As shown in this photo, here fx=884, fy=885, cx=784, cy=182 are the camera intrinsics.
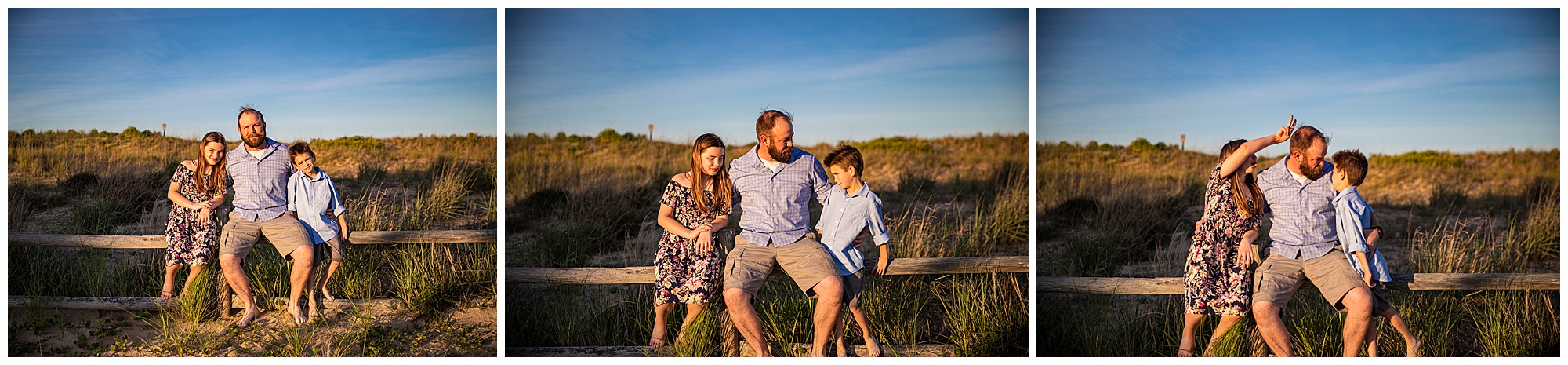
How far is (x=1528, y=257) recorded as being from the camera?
5289 mm

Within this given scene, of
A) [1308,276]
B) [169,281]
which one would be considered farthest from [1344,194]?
[169,281]

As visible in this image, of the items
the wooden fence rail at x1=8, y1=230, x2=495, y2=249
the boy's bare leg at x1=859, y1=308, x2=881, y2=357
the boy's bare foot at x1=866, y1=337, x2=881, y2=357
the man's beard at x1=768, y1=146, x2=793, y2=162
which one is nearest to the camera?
the man's beard at x1=768, y1=146, x2=793, y2=162

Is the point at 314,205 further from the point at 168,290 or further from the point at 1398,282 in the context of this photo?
the point at 1398,282

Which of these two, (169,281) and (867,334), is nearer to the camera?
(867,334)

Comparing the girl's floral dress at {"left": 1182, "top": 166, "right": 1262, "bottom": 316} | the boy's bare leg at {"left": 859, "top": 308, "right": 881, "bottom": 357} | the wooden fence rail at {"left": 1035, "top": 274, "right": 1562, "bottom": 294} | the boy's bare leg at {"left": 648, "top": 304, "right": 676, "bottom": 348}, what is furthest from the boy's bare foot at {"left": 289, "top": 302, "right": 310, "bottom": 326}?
the girl's floral dress at {"left": 1182, "top": 166, "right": 1262, "bottom": 316}

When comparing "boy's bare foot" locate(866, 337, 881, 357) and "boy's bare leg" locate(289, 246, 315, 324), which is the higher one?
"boy's bare leg" locate(289, 246, 315, 324)

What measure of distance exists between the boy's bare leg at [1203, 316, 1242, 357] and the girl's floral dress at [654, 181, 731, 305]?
2.41 meters

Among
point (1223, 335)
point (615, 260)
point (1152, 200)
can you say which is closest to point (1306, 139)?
point (1223, 335)

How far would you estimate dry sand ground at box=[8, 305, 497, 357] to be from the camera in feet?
14.9

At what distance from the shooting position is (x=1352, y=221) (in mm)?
3998

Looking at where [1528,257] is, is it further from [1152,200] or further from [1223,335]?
[1223,335]

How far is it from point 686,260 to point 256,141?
2.28m

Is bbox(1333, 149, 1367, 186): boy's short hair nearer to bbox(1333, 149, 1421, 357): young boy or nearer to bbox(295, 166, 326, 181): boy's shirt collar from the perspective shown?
bbox(1333, 149, 1421, 357): young boy

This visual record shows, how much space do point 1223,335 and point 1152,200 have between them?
147cm
